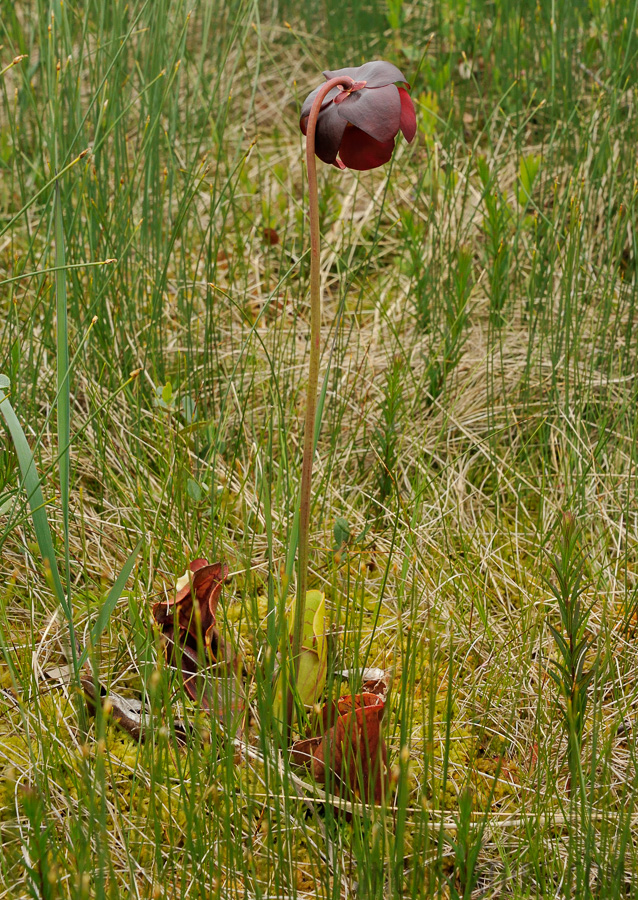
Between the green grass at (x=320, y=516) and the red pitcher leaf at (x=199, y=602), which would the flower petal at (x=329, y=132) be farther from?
the red pitcher leaf at (x=199, y=602)

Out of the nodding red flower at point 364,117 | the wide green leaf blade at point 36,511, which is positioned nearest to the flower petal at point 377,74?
the nodding red flower at point 364,117

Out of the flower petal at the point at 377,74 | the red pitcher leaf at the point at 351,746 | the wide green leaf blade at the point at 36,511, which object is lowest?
the red pitcher leaf at the point at 351,746

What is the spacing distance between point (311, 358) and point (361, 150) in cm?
27

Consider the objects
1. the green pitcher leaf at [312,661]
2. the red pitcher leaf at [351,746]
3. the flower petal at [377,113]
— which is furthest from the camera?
the green pitcher leaf at [312,661]

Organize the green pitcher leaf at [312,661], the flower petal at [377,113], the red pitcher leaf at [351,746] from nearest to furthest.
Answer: the flower petal at [377,113]
the red pitcher leaf at [351,746]
the green pitcher leaf at [312,661]

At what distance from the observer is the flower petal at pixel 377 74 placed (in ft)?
2.99

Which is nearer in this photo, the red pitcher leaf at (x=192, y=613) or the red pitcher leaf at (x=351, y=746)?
the red pitcher leaf at (x=351, y=746)

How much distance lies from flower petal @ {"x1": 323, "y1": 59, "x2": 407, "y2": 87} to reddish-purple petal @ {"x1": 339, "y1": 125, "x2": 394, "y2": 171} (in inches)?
2.3

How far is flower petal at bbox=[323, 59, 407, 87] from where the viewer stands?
2.99 feet

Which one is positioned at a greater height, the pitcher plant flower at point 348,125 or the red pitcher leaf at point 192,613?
the pitcher plant flower at point 348,125

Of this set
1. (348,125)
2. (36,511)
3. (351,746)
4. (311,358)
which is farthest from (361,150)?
(351,746)

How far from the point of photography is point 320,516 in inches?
65.9

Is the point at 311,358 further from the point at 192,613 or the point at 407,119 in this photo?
the point at 192,613

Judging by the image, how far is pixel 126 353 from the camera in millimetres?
1925
